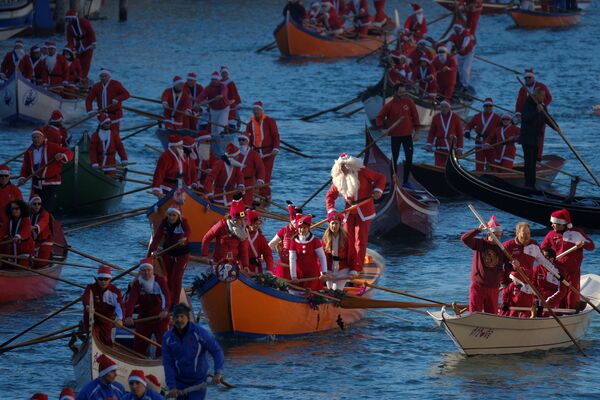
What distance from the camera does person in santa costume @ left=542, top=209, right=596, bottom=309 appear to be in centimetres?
1878

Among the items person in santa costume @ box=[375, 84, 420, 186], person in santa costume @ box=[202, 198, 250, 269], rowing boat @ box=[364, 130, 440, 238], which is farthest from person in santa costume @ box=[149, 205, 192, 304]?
person in santa costume @ box=[375, 84, 420, 186]

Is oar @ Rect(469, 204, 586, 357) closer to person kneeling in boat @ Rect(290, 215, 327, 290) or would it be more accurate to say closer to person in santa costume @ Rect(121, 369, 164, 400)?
person kneeling in boat @ Rect(290, 215, 327, 290)

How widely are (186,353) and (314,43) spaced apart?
32.5m

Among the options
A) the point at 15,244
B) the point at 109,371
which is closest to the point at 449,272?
the point at 15,244

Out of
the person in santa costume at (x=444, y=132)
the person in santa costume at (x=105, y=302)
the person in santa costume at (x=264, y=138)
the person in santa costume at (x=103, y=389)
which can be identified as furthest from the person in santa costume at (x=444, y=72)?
the person in santa costume at (x=103, y=389)

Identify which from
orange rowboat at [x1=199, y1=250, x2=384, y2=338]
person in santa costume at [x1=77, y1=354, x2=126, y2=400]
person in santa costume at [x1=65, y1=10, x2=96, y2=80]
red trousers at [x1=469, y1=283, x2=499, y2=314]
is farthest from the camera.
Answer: person in santa costume at [x1=65, y1=10, x2=96, y2=80]

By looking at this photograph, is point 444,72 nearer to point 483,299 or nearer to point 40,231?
point 40,231

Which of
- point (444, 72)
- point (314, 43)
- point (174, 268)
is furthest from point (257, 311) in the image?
point (314, 43)

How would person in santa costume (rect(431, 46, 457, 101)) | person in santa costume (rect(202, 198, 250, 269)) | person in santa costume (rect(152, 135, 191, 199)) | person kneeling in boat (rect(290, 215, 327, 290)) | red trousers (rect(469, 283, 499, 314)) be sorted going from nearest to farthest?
red trousers (rect(469, 283, 499, 314)) < person kneeling in boat (rect(290, 215, 327, 290)) < person in santa costume (rect(202, 198, 250, 269)) < person in santa costume (rect(152, 135, 191, 199)) < person in santa costume (rect(431, 46, 457, 101))

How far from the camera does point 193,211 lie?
23.1 metres

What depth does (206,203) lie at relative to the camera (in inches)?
906

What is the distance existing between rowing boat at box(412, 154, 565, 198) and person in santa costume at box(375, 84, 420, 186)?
719 mm

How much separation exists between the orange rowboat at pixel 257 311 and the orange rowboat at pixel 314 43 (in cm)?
2668

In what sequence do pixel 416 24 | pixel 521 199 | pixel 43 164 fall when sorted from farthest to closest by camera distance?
pixel 416 24 → pixel 521 199 → pixel 43 164
